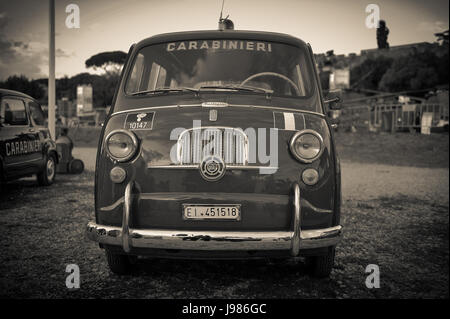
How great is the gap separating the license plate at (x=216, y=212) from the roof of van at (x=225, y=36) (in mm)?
1605

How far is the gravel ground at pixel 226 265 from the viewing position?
293 centimetres

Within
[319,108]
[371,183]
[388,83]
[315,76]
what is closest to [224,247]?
[319,108]

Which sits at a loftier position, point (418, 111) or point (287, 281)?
point (418, 111)

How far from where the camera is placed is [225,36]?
342 centimetres

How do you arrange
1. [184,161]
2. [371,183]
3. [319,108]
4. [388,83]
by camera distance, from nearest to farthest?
[184,161]
[319,108]
[371,183]
[388,83]

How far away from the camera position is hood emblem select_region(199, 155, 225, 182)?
262cm

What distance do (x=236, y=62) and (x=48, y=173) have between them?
5802mm

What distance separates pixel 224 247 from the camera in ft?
8.19

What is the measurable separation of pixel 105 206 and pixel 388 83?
44.5 m

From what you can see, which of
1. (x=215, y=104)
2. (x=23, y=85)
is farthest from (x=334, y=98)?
(x=23, y=85)

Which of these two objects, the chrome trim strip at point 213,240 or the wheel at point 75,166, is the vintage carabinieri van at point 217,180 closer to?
the chrome trim strip at point 213,240

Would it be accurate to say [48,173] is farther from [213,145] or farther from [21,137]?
[213,145]
